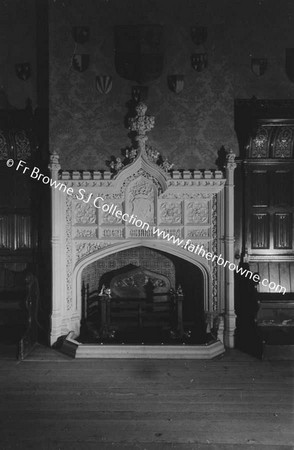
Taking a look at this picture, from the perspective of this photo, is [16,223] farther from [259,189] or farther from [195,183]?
[259,189]

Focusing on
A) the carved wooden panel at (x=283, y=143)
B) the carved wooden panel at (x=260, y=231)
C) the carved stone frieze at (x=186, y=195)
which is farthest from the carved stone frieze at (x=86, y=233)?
the carved wooden panel at (x=283, y=143)

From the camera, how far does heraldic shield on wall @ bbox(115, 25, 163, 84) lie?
554 cm

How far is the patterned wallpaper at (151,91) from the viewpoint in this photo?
5.62 meters

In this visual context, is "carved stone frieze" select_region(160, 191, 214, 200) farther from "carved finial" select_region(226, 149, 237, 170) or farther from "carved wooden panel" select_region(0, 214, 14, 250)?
"carved wooden panel" select_region(0, 214, 14, 250)

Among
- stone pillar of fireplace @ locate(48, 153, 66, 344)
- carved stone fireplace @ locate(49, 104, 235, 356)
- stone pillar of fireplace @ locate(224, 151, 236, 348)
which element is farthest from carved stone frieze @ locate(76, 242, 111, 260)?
stone pillar of fireplace @ locate(224, 151, 236, 348)

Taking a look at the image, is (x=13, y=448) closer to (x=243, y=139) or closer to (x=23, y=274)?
(x=23, y=274)

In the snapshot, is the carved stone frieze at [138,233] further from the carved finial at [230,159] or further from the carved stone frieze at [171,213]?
the carved finial at [230,159]

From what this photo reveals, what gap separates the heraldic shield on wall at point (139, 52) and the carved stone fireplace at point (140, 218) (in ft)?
2.43

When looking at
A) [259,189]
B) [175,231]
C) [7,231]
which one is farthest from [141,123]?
[7,231]

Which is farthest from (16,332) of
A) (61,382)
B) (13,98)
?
(13,98)

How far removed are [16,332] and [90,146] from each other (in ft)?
10.3

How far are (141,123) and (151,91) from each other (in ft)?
2.01

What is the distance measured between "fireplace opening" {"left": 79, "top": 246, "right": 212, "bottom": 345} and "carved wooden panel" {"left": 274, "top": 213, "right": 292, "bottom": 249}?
1.40 meters

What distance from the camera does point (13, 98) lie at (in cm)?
614
